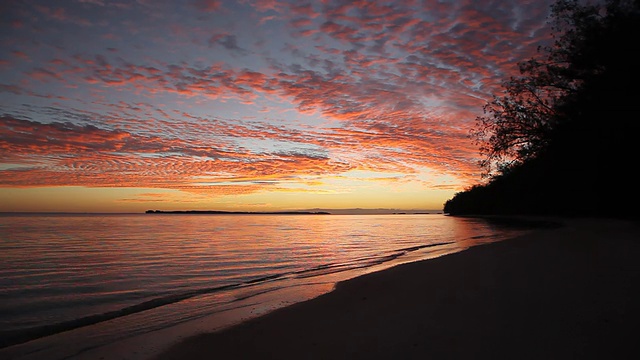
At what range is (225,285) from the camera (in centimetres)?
1098

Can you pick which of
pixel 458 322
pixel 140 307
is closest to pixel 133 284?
pixel 140 307

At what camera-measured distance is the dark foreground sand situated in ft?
14.9

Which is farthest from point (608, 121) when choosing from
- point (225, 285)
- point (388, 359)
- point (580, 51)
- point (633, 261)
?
point (388, 359)

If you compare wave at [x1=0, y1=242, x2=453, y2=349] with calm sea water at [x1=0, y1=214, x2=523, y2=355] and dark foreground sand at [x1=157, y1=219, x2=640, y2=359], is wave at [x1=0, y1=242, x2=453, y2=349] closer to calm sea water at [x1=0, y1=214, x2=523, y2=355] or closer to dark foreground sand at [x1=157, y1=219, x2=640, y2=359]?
calm sea water at [x1=0, y1=214, x2=523, y2=355]

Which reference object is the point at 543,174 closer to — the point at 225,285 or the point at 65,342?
the point at 225,285

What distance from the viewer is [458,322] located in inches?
216

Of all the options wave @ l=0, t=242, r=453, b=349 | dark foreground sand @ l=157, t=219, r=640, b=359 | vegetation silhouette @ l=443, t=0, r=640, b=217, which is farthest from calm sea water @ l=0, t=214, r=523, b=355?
vegetation silhouette @ l=443, t=0, r=640, b=217

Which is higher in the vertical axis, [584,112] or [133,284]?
[584,112]

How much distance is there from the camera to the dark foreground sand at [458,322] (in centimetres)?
453

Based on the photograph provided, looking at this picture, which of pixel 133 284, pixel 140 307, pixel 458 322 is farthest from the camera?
pixel 133 284

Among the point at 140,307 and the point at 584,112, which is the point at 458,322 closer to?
the point at 140,307

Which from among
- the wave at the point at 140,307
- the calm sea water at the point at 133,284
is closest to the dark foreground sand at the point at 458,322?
the calm sea water at the point at 133,284

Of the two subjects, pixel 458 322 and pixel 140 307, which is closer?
pixel 458 322

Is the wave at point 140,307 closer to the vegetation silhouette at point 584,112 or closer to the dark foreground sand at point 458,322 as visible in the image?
the dark foreground sand at point 458,322
